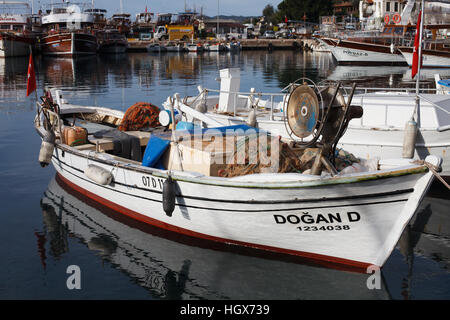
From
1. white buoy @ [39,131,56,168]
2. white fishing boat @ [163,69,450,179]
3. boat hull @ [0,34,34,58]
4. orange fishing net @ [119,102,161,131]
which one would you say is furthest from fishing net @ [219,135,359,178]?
boat hull @ [0,34,34,58]

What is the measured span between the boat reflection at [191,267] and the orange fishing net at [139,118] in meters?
3.34

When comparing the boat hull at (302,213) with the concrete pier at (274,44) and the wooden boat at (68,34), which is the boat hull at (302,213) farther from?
the concrete pier at (274,44)

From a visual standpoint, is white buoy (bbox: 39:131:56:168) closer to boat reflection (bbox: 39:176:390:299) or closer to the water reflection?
boat reflection (bbox: 39:176:390:299)

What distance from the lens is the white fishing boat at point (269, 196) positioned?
782 cm

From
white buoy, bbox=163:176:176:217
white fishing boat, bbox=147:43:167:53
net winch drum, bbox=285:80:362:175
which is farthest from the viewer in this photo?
white fishing boat, bbox=147:43:167:53

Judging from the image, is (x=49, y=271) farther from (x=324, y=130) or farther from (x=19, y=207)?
(x=324, y=130)

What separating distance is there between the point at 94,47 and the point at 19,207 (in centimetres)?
7568

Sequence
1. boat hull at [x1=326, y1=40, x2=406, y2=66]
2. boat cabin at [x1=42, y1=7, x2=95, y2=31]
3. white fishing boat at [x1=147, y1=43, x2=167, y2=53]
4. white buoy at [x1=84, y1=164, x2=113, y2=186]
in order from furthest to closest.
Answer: white fishing boat at [x1=147, y1=43, x2=167, y2=53]
boat cabin at [x1=42, y1=7, x2=95, y2=31]
boat hull at [x1=326, y1=40, x2=406, y2=66]
white buoy at [x1=84, y1=164, x2=113, y2=186]

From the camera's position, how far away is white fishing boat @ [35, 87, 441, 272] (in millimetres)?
7820

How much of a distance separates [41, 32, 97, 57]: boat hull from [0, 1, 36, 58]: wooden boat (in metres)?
2.56

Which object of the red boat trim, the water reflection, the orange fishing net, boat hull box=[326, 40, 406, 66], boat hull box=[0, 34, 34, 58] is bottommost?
the red boat trim

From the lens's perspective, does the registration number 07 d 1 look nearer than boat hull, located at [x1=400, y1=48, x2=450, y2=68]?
Yes
